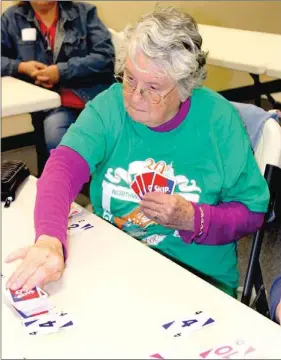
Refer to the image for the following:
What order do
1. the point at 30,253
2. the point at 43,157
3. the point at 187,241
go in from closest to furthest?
the point at 30,253 < the point at 187,241 < the point at 43,157

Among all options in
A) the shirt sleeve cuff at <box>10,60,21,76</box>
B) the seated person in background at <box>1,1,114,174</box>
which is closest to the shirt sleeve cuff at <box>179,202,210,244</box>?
the seated person in background at <box>1,1,114,174</box>

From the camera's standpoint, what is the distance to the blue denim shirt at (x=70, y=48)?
3.19 metres

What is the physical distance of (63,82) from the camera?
320 centimetres

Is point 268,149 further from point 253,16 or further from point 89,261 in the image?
point 253,16

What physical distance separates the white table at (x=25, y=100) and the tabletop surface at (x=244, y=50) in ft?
3.62

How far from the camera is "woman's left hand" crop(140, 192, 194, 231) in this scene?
1.46 meters

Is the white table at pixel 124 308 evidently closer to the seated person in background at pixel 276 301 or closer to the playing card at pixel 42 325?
the playing card at pixel 42 325

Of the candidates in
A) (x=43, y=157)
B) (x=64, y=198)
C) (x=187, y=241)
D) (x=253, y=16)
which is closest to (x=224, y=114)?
(x=187, y=241)

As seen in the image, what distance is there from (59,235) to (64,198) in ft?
0.44

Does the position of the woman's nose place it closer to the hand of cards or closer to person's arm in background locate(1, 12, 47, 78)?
the hand of cards

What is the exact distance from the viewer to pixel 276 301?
4.55ft

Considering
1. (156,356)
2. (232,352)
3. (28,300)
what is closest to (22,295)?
(28,300)

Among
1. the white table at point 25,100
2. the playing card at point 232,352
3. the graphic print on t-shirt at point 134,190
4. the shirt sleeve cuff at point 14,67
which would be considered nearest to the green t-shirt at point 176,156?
the graphic print on t-shirt at point 134,190

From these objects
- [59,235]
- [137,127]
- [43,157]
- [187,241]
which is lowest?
[43,157]
